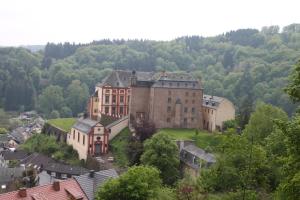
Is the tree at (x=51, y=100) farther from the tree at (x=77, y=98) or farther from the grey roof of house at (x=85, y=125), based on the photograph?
the grey roof of house at (x=85, y=125)

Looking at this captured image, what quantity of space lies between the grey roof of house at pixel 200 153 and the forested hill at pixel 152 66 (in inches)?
1770

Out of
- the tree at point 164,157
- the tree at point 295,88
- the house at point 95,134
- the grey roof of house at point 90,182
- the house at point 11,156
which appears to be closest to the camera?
the tree at point 295,88

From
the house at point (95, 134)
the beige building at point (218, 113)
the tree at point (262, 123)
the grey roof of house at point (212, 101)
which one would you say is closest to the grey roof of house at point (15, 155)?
the house at point (95, 134)

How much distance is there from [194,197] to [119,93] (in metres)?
40.7

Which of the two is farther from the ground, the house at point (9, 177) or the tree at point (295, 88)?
the tree at point (295, 88)

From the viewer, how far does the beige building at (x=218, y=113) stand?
5875 cm

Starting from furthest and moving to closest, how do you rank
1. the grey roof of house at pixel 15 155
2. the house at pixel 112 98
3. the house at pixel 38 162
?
1. the grey roof of house at pixel 15 155
2. the house at pixel 112 98
3. the house at pixel 38 162

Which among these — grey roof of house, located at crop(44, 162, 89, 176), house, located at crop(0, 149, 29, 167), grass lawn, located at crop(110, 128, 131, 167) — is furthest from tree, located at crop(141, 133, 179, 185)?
house, located at crop(0, 149, 29, 167)

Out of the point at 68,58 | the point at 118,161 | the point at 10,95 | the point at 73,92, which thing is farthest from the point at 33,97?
the point at 118,161

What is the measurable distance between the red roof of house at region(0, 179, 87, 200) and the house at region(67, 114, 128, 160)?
18696 millimetres

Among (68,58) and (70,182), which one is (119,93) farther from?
(68,58)

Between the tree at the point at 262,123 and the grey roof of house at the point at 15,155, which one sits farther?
the grey roof of house at the point at 15,155

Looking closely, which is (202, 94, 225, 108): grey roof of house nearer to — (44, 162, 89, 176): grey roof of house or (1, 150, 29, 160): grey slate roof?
(44, 162, 89, 176): grey roof of house

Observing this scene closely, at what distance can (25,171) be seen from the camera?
51812mm
